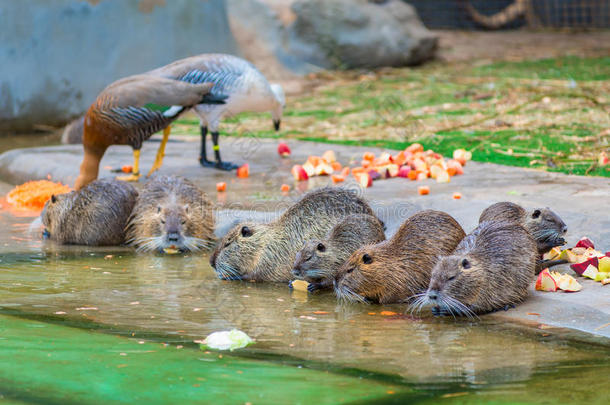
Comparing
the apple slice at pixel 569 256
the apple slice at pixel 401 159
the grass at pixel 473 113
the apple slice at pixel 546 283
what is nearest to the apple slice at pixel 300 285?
the apple slice at pixel 546 283

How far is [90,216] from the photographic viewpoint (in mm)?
5805

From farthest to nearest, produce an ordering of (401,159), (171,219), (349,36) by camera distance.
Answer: (349,36) → (401,159) → (171,219)

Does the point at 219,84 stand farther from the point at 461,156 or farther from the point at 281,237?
the point at 281,237

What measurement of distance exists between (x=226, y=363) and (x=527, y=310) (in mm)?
1469

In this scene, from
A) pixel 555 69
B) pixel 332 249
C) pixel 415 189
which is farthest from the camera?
pixel 555 69

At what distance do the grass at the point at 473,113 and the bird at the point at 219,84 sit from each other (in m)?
1.22

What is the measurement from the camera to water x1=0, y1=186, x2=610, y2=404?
307 cm

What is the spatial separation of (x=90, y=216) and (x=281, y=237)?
149 cm

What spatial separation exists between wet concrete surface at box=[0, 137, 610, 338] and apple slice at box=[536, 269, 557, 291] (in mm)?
64

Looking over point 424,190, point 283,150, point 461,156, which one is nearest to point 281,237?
point 424,190

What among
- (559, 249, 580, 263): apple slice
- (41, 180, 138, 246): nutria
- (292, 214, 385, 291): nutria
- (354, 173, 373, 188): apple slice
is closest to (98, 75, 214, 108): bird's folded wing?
(41, 180, 138, 246): nutria

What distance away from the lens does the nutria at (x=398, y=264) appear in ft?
14.2

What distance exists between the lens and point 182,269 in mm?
5156

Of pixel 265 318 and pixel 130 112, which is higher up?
pixel 130 112
